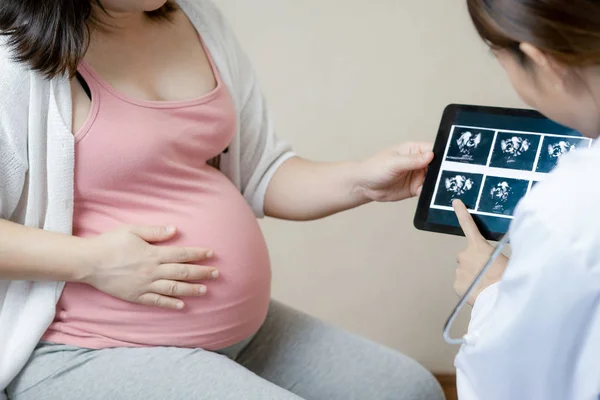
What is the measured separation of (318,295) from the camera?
174cm

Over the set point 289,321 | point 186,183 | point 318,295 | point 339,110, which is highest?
point 186,183

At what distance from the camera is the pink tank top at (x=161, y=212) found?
894mm

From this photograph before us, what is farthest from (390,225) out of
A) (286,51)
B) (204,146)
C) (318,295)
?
(204,146)

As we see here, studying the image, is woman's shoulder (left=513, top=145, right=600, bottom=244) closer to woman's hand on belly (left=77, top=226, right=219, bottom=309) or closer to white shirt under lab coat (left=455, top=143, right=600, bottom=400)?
white shirt under lab coat (left=455, top=143, right=600, bottom=400)

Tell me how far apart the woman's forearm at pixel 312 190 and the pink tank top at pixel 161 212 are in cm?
15

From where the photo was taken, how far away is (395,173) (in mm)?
1036

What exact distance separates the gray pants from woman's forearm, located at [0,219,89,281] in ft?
0.31

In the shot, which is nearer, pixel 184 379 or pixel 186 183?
pixel 184 379

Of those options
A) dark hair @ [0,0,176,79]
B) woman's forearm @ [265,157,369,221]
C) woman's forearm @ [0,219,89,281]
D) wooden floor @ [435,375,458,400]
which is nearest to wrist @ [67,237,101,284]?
woman's forearm @ [0,219,89,281]

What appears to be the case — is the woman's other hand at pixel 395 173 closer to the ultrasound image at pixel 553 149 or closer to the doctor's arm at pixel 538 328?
the ultrasound image at pixel 553 149

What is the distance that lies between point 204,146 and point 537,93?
0.44 meters

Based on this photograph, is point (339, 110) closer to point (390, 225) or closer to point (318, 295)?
point (390, 225)

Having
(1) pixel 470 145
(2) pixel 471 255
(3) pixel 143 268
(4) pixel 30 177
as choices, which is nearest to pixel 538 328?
(2) pixel 471 255

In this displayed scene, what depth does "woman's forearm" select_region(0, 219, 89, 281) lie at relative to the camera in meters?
0.84
